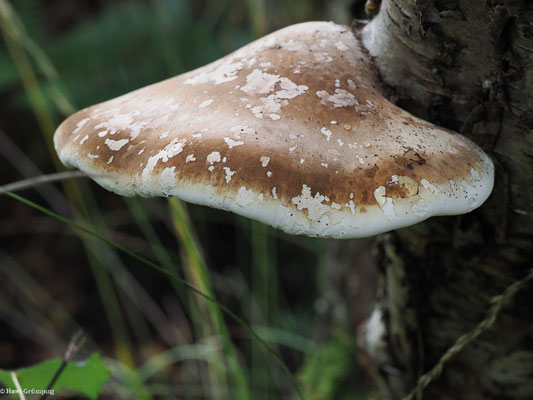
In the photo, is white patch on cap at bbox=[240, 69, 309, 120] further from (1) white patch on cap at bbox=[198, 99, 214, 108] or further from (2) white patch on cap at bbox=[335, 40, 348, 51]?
(2) white patch on cap at bbox=[335, 40, 348, 51]

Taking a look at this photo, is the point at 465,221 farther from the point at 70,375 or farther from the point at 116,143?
the point at 70,375

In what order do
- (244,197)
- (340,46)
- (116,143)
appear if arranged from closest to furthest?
(244,197) < (116,143) < (340,46)

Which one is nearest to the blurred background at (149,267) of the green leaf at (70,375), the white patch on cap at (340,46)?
the green leaf at (70,375)

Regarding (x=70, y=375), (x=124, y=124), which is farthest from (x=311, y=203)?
(x=70, y=375)

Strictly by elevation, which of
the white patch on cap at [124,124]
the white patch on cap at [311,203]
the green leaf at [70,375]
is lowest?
the green leaf at [70,375]

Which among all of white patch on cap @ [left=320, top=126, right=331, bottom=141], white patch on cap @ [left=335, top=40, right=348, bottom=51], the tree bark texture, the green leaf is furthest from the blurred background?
white patch on cap @ [left=320, top=126, right=331, bottom=141]

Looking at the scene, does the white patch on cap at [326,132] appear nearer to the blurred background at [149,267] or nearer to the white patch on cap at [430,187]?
the white patch on cap at [430,187]
